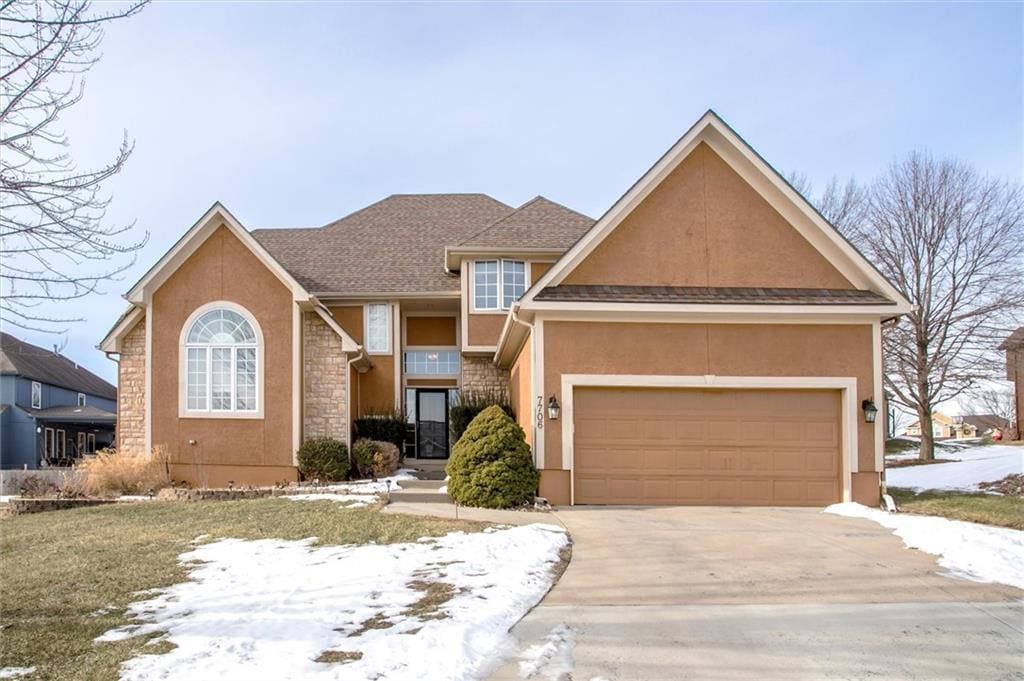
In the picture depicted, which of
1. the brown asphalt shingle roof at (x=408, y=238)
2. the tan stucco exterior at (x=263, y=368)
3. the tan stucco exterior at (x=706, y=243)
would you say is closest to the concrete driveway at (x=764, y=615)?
the tan stucco exterior at (x=706, y=243)

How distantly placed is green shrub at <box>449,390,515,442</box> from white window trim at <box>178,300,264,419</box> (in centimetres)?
497

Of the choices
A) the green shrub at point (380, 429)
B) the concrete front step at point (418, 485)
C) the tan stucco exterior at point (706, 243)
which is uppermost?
the tan stucco exterior at point (706, 243)

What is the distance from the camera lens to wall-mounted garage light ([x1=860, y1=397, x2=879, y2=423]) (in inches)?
545

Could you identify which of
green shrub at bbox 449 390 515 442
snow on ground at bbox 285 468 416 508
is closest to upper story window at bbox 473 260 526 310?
green shrub at bbox 449 390 515 442

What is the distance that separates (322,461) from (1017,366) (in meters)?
26.8

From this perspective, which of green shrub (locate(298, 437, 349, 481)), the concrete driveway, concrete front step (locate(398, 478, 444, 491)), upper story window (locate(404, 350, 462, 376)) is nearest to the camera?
the concrete driveway

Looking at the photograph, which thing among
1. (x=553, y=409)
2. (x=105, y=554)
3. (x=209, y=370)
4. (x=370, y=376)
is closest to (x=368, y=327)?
(x=370, y=376)

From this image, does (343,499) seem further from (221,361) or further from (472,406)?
(472,406)

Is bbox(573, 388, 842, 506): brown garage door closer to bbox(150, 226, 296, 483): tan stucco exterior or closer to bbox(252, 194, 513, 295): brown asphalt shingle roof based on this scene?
bbox(150, 226, 296, 483): tan stucco exterior

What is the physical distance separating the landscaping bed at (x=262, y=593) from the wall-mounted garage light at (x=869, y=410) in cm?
674

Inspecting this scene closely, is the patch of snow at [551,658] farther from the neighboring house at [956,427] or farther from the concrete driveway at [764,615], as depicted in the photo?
the neighboring house at [956,427]

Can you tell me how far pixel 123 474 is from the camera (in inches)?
650

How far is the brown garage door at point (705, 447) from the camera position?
13711 millimetres

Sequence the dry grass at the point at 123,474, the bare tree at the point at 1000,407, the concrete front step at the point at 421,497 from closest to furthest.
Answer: the concrete front step at the point at 421,497 < the dry grass at the point at 123,474 < the bare tree at the point at 1000,407
